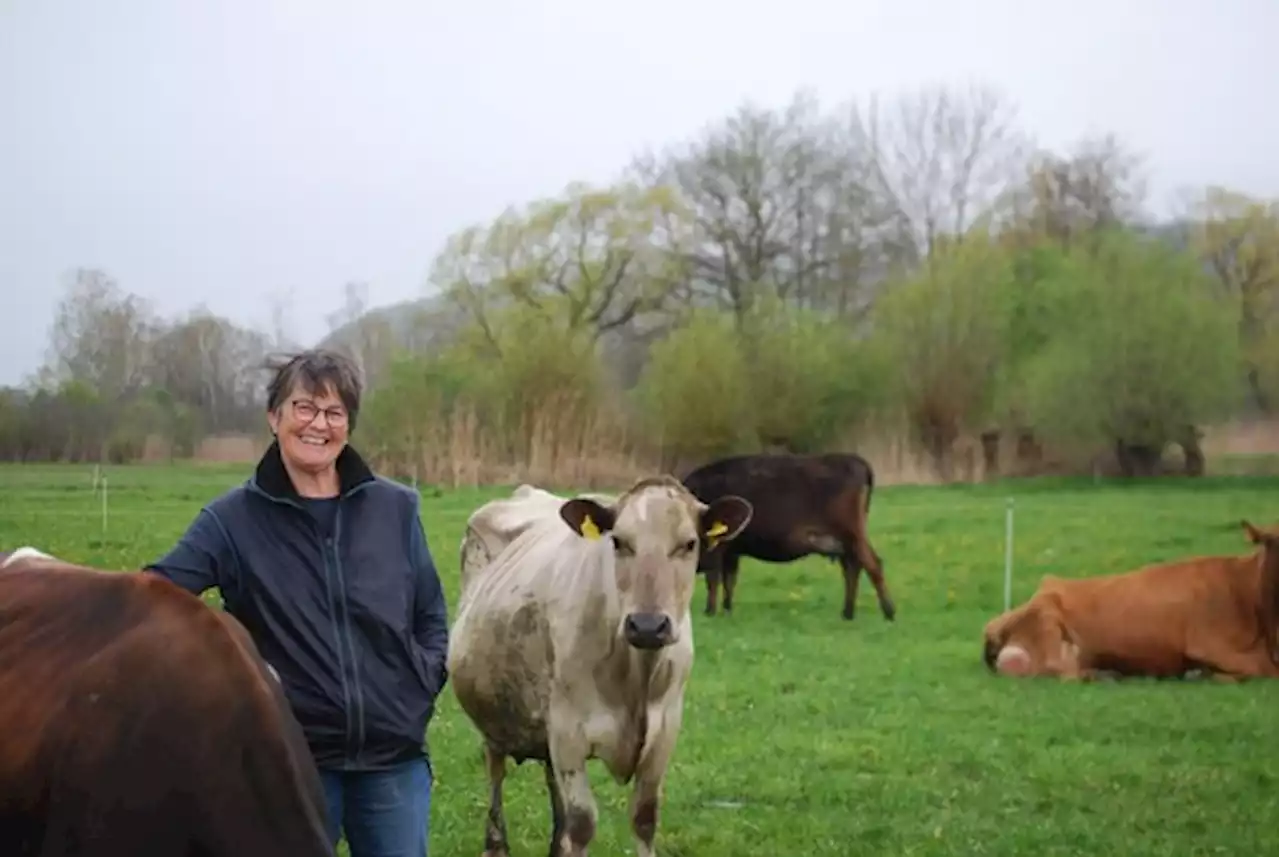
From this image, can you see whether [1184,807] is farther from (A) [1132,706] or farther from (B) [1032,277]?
(B) [1032,277]

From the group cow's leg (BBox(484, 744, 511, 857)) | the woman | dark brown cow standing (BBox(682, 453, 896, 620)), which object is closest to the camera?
the woman

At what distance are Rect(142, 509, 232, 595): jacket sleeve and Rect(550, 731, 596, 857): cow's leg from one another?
221 cm

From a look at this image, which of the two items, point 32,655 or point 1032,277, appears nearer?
point 32,655

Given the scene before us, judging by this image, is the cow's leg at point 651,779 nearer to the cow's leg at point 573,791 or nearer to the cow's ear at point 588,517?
the cow's leg at point 573,791

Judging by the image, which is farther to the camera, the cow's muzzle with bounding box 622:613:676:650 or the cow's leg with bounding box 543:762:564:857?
the cow's leg with bounding box 543:762:564:857

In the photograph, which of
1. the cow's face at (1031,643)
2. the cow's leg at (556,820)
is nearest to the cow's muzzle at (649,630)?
the cow's leg at (556,820)

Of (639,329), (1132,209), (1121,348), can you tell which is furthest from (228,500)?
(1132,209)

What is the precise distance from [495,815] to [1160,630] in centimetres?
638

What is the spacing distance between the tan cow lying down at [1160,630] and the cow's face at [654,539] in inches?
243

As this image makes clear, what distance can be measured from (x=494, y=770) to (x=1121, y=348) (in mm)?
25799

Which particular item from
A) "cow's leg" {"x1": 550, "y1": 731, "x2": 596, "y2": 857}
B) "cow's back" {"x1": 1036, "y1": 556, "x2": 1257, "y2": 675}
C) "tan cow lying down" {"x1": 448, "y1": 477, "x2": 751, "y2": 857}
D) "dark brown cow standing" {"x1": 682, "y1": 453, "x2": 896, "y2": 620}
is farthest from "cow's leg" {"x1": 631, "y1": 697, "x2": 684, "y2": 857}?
"dark brown cow standing" {"x1": 682, "y1": 453, "x2": 896, "y2": 620}

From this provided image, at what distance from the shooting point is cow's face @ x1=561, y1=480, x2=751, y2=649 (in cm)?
529

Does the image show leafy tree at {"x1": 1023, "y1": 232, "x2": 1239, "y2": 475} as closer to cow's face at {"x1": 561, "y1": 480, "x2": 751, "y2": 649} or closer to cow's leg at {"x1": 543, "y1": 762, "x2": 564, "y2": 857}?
cow's leg at {"x1": 543, "y1": 762, "x2": 564, "y2": 857}

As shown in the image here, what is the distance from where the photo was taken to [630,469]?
2822cm
